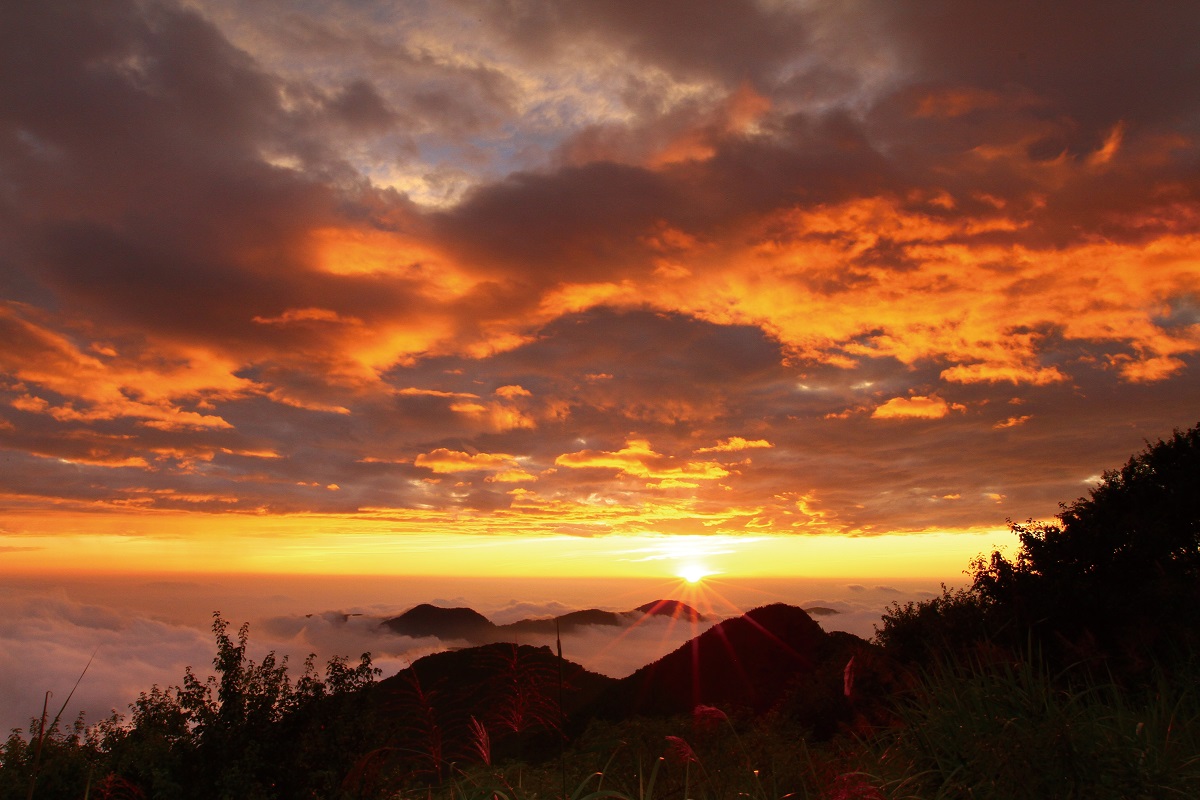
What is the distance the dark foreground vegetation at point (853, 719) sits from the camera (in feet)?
21.2

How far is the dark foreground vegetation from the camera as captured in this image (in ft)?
21.2

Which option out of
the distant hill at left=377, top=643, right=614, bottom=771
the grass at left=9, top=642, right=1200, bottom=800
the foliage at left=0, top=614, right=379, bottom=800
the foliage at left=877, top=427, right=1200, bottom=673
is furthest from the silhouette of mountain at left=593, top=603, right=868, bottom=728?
the distant hill at left=377, top=643, right=614, bottom=771

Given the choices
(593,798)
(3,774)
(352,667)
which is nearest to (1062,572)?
(593,798)

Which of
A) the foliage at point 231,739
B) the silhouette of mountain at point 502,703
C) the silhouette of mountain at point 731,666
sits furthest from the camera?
the silhouette of mountain at point 731,666

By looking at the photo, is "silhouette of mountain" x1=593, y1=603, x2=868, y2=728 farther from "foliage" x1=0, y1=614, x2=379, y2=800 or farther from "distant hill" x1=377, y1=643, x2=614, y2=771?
"distant hill" x1=377, y1=643, x2=614, y2=771

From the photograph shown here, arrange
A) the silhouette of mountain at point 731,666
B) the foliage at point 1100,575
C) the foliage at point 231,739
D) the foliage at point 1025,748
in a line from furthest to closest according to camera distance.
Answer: the silhouette of mountain at point 731,666 → the foliage at point 231,739 → the foliage at point 1100,575 → the foliage at point 1025,748

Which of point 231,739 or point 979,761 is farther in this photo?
point 231,739

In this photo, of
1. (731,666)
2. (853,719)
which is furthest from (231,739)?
(731,666)

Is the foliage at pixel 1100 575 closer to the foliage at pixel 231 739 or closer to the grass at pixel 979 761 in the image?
the grass at pixel 979 761

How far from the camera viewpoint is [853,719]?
29469 mm

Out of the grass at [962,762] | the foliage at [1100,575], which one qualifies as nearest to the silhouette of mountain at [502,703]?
the grass at [962,762]

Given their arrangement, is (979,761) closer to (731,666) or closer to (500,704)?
(500,704)

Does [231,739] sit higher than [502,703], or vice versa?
[502,703]

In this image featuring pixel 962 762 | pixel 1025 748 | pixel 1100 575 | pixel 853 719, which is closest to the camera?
pixel 1025 748
